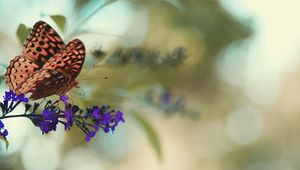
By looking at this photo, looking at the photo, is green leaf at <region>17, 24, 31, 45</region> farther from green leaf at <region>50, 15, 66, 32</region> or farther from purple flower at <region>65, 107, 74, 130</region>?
purple flower at <region>65, 107, 74, 130</region>

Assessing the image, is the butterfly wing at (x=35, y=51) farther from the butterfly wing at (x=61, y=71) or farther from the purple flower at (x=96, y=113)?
the purple flower at (x=96, y=113)

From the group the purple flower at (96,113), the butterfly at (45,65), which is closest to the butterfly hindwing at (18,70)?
the butterfly at (45,65)

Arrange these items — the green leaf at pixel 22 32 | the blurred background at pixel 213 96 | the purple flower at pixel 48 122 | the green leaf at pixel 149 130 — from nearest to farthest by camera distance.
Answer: the purple flower at pixel 48 122 → the green leaf at pixel 22 32 → the green leaf at pixel 149 130 → the blurred background at pixel 213 96

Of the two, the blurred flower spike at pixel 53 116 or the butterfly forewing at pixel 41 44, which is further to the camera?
the butterfly forewing at pixel 41 44

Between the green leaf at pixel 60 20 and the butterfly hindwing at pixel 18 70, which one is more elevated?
the green leaf at pixel 60 20

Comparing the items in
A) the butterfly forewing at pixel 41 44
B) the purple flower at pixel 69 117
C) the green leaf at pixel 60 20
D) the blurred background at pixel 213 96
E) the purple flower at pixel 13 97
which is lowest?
the purple flower at pixel 13 97

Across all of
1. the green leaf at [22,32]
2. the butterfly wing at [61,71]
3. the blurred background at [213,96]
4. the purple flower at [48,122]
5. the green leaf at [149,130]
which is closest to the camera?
the purple flower at [48,122]

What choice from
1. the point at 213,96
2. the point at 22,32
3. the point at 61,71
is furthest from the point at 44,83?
the point at 213,96

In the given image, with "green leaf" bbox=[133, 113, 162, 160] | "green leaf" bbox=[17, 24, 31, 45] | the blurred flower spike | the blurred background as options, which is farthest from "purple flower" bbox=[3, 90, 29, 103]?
the blurred background
